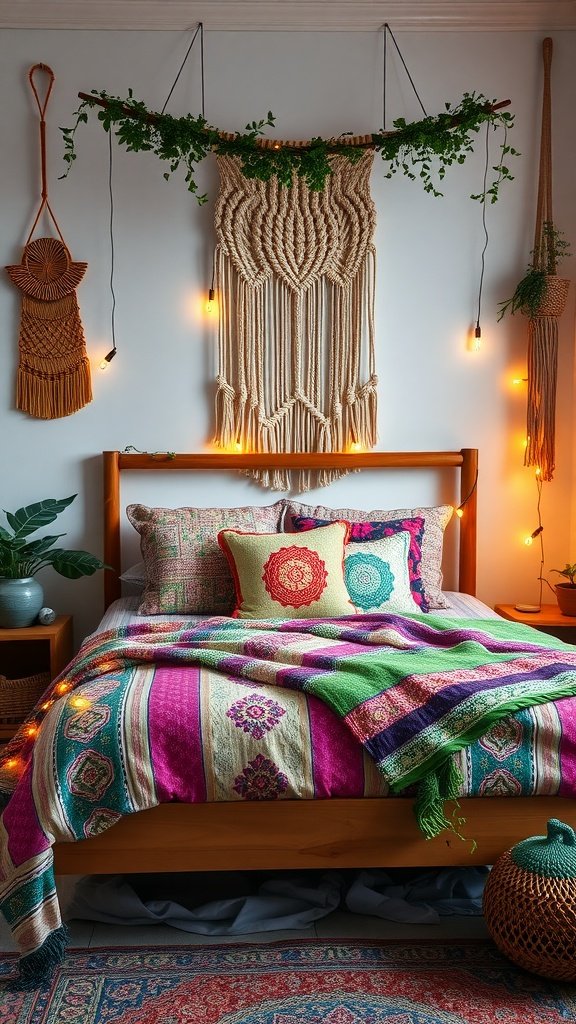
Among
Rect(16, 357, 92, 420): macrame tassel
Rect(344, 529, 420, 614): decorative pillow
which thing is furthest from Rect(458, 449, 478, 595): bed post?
Rect(16, 357, 92, 420): macrame tassel

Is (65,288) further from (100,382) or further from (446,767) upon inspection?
(446,767)

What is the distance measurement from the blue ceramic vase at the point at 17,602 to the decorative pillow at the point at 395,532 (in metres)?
1.04

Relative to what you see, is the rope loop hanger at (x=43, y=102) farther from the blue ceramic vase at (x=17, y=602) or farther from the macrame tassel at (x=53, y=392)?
the blue ceramic vase at (x=17, y=602)

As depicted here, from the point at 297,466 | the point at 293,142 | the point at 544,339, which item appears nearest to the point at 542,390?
the point at 544,339

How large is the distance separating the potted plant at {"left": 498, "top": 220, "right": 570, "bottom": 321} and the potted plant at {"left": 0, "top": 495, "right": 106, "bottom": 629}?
201cm

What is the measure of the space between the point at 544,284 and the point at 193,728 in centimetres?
247

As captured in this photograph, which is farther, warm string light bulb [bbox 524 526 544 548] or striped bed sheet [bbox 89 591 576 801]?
warm string light bulb [bbox 524 526 544 548]

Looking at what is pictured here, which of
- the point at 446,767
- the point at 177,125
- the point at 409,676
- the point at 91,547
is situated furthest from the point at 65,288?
the point at 446,767

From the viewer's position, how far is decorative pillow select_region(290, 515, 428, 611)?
10.5ft

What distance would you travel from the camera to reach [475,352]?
Result: 372 centimetres

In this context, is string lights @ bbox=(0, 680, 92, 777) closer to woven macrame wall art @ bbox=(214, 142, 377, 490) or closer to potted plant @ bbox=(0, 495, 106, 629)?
potted plant @ bbox=(0, 495, 106, 629)

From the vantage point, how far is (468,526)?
369cm

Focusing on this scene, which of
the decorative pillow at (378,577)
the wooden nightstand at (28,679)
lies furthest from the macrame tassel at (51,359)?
the decorative pillow at (378,577)

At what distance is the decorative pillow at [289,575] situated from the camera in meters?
2.92
